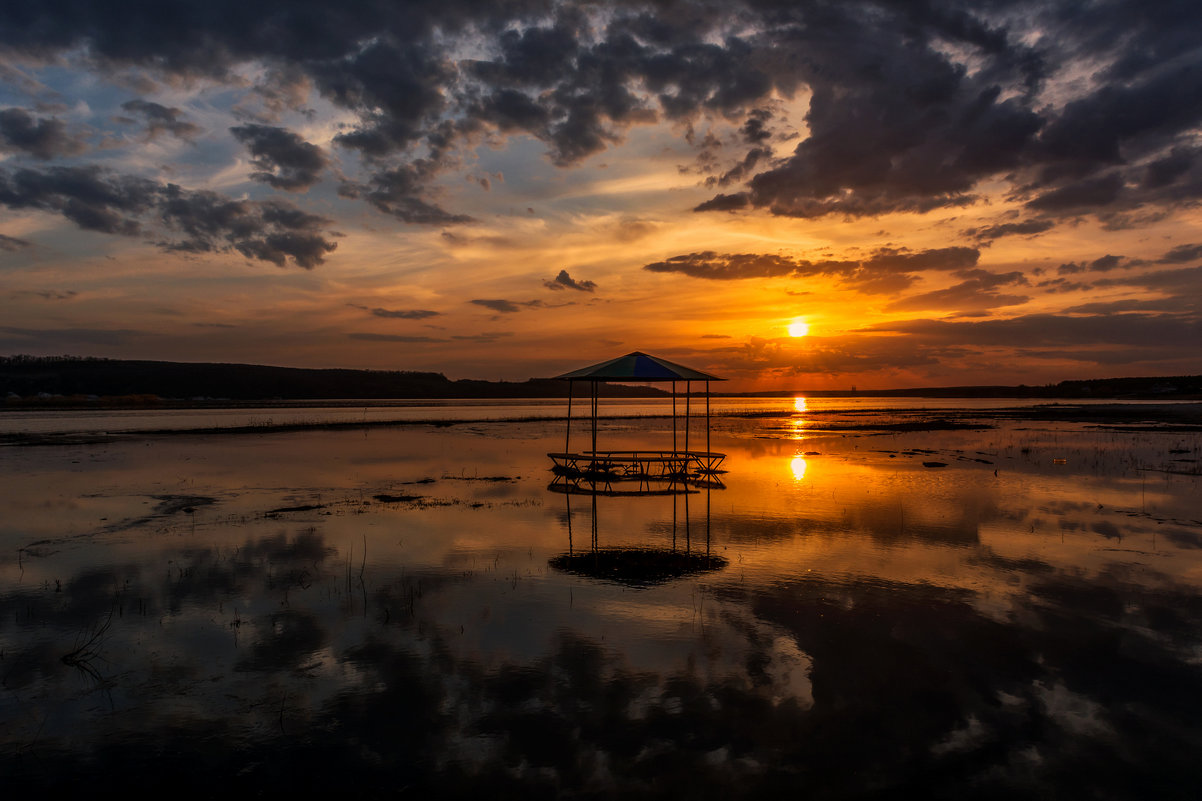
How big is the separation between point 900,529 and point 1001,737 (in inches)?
353

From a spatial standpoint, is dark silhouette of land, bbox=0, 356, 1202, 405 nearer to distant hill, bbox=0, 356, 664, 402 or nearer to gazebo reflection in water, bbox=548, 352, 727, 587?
distant hill, bbox=0, 356, 664, 402

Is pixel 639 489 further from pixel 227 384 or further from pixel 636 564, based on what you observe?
pixel 227 384

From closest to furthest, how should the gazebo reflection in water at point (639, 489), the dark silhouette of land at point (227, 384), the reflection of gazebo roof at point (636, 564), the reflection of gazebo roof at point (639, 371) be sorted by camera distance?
the reflection of gazebo roof at point (636, 564)
the gazebo reflection in water at point (639, 489)
the reflection of gazebo roof at point (639, 371)
the dark silhouette of land at point (227, 384)

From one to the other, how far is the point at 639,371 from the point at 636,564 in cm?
870

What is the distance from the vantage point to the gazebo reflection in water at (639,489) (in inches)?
455

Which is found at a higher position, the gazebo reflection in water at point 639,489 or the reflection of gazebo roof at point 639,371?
the reflection of gazebo roof at point 639,371

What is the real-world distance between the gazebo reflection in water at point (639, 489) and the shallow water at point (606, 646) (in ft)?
0.52

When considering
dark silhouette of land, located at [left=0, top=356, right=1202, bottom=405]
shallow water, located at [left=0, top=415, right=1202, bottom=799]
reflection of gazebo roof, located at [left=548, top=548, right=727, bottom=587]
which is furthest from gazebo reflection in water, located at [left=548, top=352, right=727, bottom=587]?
dark silhouette of land, located at [left=0, top=356, right=1202, bottom=405]

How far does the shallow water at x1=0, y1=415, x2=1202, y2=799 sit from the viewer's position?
18.5 ft

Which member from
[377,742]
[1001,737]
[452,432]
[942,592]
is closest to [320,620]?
[377,742]

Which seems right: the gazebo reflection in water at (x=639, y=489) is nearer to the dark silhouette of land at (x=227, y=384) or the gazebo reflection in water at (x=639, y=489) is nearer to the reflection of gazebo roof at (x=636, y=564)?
the reflection of gazebo roof at (x=636, y=564)

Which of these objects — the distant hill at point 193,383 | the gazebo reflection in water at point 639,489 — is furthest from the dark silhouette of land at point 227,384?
the gazebo reflection in water at point 639,489

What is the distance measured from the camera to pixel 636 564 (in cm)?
1184

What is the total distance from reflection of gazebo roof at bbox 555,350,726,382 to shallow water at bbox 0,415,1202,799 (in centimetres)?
379
